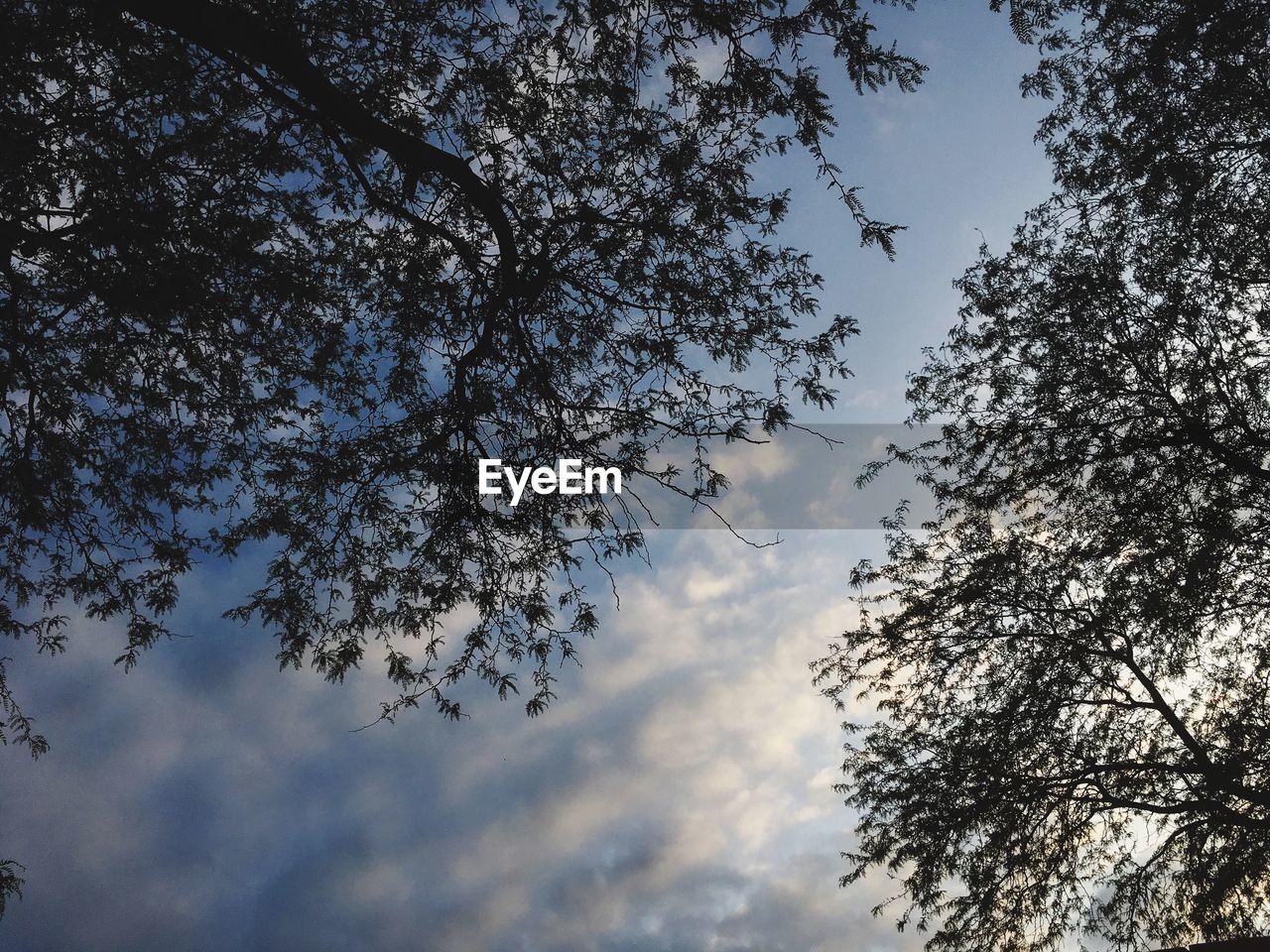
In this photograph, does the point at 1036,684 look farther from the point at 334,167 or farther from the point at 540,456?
the point at 334,167

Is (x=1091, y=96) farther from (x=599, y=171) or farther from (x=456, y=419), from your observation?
(x=456, y=419)

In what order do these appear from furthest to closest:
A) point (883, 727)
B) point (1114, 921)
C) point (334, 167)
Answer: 1. point (883, 727)
2. point (1114, 921)
3. point (334, 167)

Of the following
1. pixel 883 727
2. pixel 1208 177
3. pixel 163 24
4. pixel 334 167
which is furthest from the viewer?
pixel 883 727

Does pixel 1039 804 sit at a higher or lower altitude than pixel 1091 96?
lower

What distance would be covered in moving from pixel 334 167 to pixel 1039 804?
1369 centimetres

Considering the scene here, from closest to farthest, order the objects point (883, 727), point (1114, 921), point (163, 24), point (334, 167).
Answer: point (163, 24) < point (334, 167) < point (1114, 921) < point (883, 727)

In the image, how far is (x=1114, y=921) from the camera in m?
11.5

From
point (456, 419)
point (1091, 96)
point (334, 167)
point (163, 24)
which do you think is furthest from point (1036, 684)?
point (163, 24)

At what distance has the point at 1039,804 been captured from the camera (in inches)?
471

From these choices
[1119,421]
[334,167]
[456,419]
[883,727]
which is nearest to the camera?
[456,419]

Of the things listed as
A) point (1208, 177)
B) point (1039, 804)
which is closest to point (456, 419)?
point (1208, 177)

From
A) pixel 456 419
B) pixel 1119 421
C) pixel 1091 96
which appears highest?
pixel 1091 96

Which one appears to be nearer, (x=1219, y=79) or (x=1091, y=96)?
(x=1219, y=79)

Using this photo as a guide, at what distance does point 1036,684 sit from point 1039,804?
6.73ft
